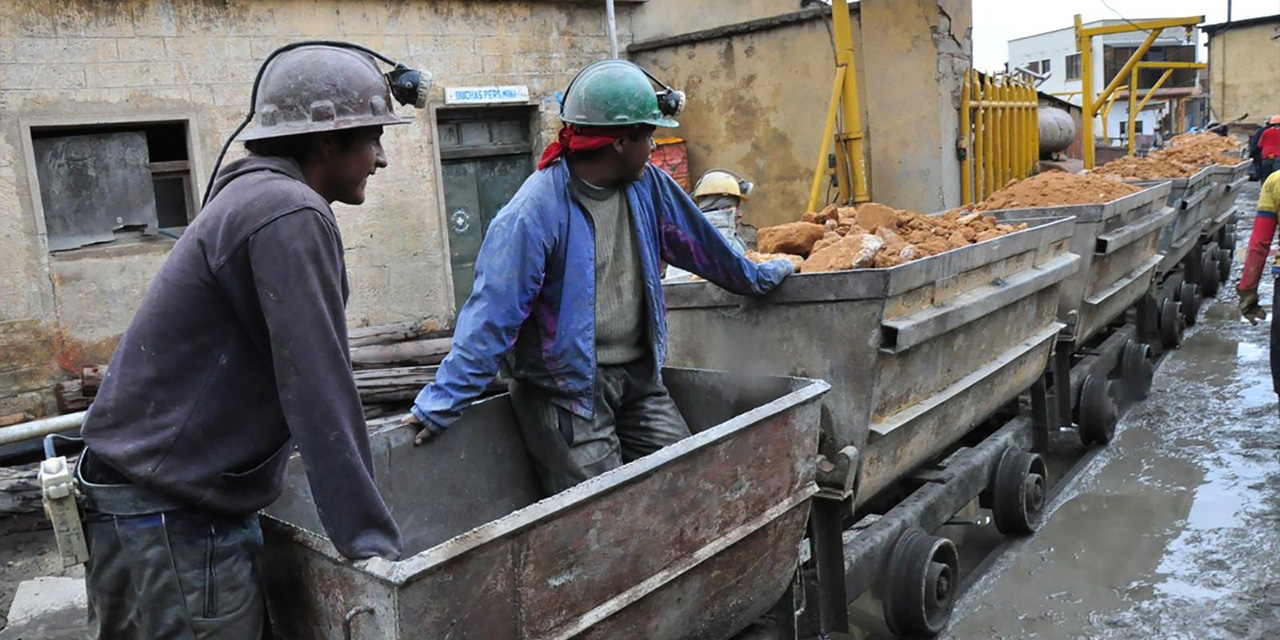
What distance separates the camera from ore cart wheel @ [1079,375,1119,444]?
20.0ft

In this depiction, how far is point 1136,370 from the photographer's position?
7.06 m

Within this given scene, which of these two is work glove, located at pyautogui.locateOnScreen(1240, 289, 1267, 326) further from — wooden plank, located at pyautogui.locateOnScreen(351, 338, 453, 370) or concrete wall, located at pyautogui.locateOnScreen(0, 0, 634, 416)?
concrete wall, located at pyautogui.locateOnScreen(0, 0, 634, 416)

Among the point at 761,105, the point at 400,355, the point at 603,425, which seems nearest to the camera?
the point at 603,425

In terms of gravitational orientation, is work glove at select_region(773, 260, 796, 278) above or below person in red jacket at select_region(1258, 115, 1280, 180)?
below

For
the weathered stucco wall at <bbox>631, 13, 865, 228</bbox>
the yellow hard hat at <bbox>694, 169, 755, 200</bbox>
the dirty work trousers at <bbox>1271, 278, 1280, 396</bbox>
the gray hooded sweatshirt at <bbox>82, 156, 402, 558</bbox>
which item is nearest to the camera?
the gray hooded sweatshirt at <bbox>82, 156, 402, 558</bbox>

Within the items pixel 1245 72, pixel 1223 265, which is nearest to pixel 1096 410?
pixel 1223 265

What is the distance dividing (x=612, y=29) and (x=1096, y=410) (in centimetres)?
692

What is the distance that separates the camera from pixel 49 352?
804 cm

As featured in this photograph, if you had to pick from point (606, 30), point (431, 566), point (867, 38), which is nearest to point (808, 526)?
point (431, 566)

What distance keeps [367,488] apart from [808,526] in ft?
6.67

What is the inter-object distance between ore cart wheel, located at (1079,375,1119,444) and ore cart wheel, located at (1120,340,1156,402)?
2.95ft

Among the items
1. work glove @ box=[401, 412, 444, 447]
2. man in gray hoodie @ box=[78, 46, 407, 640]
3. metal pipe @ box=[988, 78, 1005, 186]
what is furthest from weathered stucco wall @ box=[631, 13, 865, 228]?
man in gray hoodie @ box=[78, 46, 407, 640]

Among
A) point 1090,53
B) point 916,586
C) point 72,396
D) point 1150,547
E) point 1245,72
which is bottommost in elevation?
point 1150,547

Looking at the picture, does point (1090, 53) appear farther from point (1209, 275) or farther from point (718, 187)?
point (718, 187)
